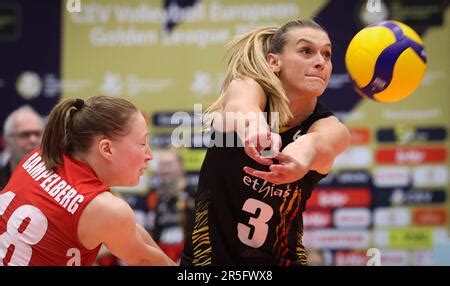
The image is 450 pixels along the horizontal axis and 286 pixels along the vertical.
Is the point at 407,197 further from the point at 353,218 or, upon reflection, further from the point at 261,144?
the point at 261,144

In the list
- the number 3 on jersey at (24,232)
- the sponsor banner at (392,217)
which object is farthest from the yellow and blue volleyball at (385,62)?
the sponsor banner at (392,217)

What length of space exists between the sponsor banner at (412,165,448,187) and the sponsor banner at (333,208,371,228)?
57 cm

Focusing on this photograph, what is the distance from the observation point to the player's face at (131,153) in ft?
10.4

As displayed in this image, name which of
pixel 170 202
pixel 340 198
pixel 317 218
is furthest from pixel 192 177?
pixel 340 198

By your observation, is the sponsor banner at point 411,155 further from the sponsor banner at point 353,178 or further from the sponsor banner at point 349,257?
the sponsor banner at point 349,257

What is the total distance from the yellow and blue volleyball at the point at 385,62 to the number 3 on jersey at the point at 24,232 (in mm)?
1795

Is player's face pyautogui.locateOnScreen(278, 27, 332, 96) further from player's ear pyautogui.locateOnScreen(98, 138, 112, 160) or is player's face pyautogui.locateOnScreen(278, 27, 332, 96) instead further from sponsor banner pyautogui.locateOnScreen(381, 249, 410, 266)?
sponsor banner pyautogui.locateOnScreen(381, 249, 410, 266)

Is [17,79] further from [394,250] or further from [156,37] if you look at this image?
[394,250]

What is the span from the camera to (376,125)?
741 centimetres

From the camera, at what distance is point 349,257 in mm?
7277

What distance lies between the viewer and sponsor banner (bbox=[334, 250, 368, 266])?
724 cm

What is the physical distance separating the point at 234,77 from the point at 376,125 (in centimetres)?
420

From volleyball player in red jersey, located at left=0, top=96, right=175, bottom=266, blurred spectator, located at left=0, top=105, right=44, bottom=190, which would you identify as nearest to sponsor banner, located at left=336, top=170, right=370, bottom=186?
blurred spectator, located at left=0, top=105, right=44, bottom=190

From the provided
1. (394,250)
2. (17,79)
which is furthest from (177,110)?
(394,250)
